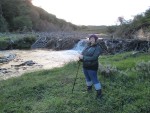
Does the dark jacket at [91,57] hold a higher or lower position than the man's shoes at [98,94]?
higher

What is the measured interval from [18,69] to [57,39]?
58.2 feet

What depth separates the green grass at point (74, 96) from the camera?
8.95 m

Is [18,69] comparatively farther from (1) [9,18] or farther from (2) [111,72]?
(1) [9,18]

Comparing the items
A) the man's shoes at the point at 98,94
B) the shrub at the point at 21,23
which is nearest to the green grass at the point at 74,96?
the man's shoes at the point at 98,94

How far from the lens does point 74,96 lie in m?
10.1

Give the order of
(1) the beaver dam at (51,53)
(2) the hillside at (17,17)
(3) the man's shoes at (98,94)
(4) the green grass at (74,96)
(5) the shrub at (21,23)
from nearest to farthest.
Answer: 1. (4) the green grass at (74,96)
2. (3) the man's shoes at (98,94)
3. (1) the beaver dam at (51,53)
4. (2) the hillside at (17,17)
5. (5) the shrub at (21,23)

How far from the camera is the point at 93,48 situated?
9812mm

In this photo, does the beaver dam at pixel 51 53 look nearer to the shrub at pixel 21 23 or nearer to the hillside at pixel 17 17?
the hillside at pixel 17 17

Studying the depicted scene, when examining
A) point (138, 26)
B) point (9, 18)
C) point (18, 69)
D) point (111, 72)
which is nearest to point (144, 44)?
point (138, 26)

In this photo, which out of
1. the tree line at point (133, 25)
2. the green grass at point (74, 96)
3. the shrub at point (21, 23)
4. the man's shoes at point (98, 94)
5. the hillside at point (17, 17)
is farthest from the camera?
the shrub at point (21, 23)

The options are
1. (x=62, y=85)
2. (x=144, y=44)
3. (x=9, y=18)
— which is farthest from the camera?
(x=9, y=18)

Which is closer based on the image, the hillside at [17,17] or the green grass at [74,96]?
the green grass at [74,96]

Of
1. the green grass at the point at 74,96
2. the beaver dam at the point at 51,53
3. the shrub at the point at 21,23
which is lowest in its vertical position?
the beaver dam at the point at 51,53

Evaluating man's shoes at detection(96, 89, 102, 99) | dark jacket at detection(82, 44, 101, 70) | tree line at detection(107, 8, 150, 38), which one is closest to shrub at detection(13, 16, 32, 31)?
tree line at detection(107, 8, 150, 38)
